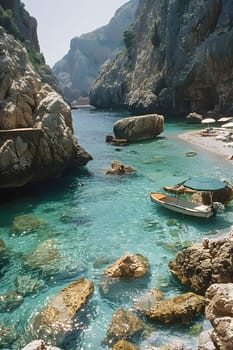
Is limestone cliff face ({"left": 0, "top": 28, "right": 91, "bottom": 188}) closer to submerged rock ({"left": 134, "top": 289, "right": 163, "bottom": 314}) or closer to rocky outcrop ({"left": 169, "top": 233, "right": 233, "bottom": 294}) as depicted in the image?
rocky outcrop ({"left": 169, "top": 233, "right": 233, "bottom": 294})

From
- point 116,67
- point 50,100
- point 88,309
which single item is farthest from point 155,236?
point 116,67

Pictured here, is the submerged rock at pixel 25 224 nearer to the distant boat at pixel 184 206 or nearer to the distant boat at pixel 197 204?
the distant boat at pixel 184 206

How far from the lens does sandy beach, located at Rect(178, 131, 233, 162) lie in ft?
120

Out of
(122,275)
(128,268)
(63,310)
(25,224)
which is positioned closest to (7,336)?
(63,310)

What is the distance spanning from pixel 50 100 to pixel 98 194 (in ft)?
32.1

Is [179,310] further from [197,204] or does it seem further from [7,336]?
[197,204]

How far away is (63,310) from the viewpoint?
12156 mm

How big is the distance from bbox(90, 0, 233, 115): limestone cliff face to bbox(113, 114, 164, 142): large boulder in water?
22710 millimetres

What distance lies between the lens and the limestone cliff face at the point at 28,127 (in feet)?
83.8

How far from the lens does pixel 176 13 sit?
76.2m

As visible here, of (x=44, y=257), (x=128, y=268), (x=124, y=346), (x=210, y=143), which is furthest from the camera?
(x=210, y=143)

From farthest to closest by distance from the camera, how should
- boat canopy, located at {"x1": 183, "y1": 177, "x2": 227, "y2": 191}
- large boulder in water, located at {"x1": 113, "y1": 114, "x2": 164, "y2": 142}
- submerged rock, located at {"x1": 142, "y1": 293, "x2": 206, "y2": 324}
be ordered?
large boulder in water, located at {"x1": 113, "y1": 114, "x2": 164, "y2": 142}
boat canopy, located at {"x1": 183, "y1": 177, "x2": 227, "y2": 191}
submerged rock, located at {"x1": 142, "y1": 293, "x2": 206, "y2": 324}

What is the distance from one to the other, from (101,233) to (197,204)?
21.6 ft

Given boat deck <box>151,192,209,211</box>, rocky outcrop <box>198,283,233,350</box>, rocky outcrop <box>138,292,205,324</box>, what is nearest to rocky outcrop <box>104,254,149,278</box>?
rocky outcrop <box>138,292,205,324</box>
